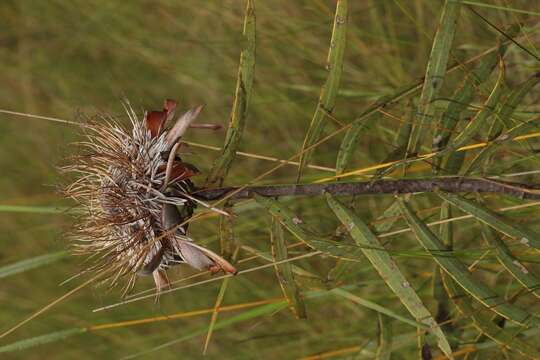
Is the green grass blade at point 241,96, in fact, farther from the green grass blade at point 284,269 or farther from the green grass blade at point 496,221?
the green grass blade at point 496,221

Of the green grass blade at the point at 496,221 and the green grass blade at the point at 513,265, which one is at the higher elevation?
the green grass blade at the point at 496,221

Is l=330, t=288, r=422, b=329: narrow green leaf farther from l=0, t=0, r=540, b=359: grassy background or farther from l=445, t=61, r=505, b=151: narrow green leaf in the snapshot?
l=0, t=0, r=540, b=359: grassy background

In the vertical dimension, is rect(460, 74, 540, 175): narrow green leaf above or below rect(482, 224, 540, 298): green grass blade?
above

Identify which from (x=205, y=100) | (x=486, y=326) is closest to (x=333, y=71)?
(x=486, y=326)

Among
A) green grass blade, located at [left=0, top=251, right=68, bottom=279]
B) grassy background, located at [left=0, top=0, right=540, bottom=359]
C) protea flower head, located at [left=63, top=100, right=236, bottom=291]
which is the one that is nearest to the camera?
protea flower head, located at [left=63, top=100, right=236, bottom=291]

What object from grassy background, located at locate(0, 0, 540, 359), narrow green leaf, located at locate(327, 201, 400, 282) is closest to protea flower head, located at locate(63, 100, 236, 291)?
narrow green leaf, located at locate(327, 201, 400, 282)

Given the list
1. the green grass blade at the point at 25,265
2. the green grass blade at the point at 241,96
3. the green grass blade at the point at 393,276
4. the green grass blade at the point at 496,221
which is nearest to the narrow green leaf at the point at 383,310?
the green grass blade at the point at 393,276

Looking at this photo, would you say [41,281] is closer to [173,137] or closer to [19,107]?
[19,107]
